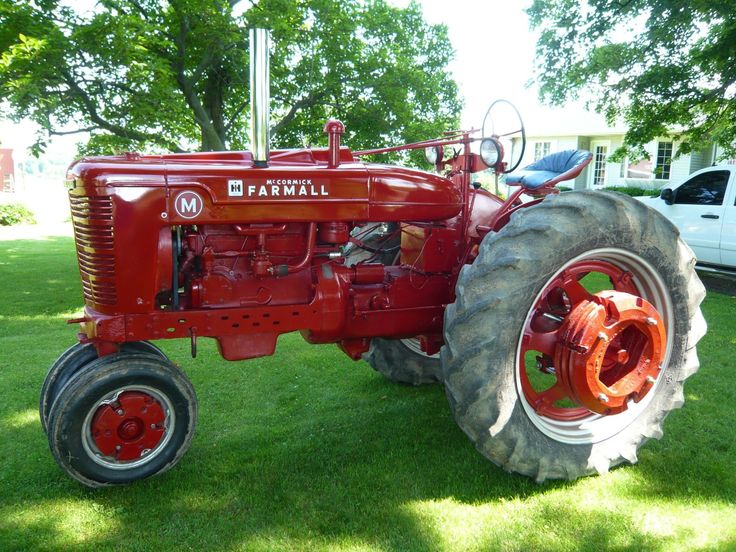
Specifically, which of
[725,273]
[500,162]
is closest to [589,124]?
[725,273]

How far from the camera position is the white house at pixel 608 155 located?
20453mm

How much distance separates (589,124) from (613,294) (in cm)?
2275

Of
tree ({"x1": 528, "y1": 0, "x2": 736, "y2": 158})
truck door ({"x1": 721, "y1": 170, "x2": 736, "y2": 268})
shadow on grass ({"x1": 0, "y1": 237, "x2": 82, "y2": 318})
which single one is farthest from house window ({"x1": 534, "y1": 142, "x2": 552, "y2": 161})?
shadow on grass ({"x1": 0, "y1": 237, "x2": 82, "y2": 318})

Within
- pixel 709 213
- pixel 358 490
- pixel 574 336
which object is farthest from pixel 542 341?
pixel 709 213

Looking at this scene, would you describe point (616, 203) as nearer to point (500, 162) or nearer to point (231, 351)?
point (500, 162)

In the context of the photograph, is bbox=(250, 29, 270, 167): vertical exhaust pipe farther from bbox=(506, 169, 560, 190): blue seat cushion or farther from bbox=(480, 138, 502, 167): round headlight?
bbox=(506, 169, 560, 190): blue seat cushion

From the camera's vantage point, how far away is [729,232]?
814 cm

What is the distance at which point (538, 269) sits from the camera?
2.66 metres

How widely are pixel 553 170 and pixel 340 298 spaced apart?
1.93 metres

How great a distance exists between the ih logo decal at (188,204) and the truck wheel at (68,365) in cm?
76

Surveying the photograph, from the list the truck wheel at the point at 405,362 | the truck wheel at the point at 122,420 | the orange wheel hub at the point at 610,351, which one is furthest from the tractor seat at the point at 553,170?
the truck wheel at the point at 122,420

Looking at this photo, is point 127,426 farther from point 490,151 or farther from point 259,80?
point 490,151

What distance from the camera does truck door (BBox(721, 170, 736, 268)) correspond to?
26.6 feet

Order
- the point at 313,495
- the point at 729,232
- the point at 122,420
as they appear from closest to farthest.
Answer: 1. the point at 122,420
2. the point at 313,495
3. the point at 729,232
